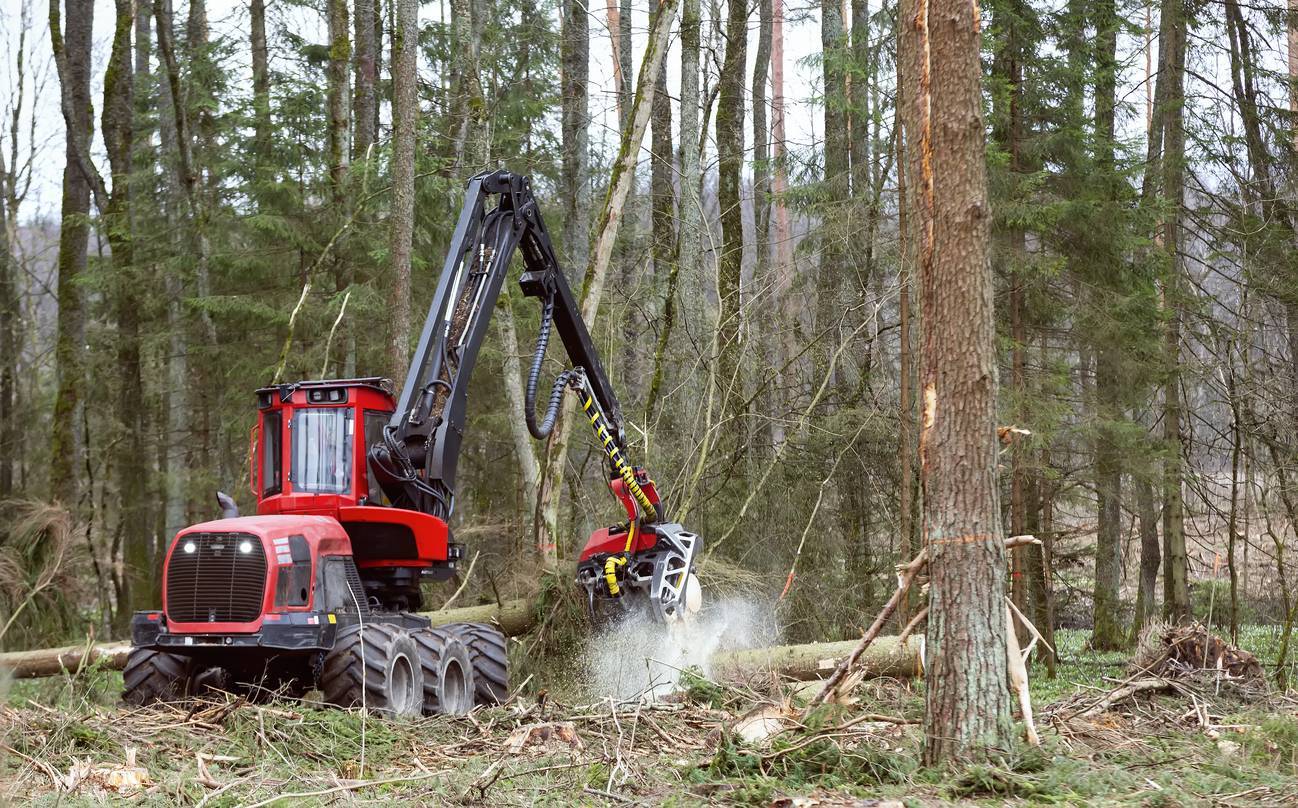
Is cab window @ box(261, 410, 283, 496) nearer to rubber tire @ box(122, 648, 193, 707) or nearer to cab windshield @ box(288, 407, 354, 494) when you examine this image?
cab windshield @ box(288, 407, 354, 494)

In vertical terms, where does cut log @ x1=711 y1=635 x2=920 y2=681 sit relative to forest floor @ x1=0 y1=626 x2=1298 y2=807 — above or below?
below

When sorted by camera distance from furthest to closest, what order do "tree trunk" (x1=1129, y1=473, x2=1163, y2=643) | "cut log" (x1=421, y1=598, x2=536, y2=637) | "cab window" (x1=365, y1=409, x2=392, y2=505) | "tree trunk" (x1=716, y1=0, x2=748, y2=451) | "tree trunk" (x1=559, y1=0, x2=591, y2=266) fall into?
"tree trunk" (x1=559, y1=0, x2=591, y2=266), "tree trunk" (x1=1129, y1=473, x2=1163, y2=643), "tree trunk" (x1=716, y1=0, x2=748, y2=451), "cut log" (x1=421, y1=598, x2=536, y2=637), "cab window" (x1=365, y1=409, x2=392, y2=505)

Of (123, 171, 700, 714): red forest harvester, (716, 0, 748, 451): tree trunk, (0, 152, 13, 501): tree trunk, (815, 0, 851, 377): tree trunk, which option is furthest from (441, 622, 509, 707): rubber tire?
(0, 152, 13, 501): tree trunk

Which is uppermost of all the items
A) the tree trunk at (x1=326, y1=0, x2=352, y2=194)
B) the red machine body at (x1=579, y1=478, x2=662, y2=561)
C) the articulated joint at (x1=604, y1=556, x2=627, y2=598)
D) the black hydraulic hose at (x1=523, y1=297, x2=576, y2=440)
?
the tree trunk at (x1=326, y1=0, x2=352, y2=194)

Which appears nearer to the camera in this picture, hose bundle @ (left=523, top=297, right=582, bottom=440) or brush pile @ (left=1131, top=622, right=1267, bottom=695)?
brush pile @ (left=1131, top=622, right=1267, bottom=695)

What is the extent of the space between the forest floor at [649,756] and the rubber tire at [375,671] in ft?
0.80

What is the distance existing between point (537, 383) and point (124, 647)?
614 centimetres

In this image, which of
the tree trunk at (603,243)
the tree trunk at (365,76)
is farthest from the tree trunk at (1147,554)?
the tree trunk at (365,76)

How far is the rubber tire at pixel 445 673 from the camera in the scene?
8.59 meters

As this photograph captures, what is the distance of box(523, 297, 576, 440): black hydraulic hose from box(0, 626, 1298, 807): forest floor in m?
2.13

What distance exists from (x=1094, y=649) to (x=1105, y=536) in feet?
6.82

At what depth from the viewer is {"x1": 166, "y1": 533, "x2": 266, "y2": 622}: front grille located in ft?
27.6

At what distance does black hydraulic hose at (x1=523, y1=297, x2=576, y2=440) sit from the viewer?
8.98m

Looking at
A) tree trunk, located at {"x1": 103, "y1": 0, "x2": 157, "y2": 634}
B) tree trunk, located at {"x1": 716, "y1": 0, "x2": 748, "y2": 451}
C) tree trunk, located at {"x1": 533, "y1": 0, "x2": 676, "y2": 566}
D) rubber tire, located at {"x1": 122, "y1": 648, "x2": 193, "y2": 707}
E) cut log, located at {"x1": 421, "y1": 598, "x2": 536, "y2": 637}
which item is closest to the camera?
rubber tire, located at {"x1": 122, "y1": 648, "x2": 193, "y2": 707}
